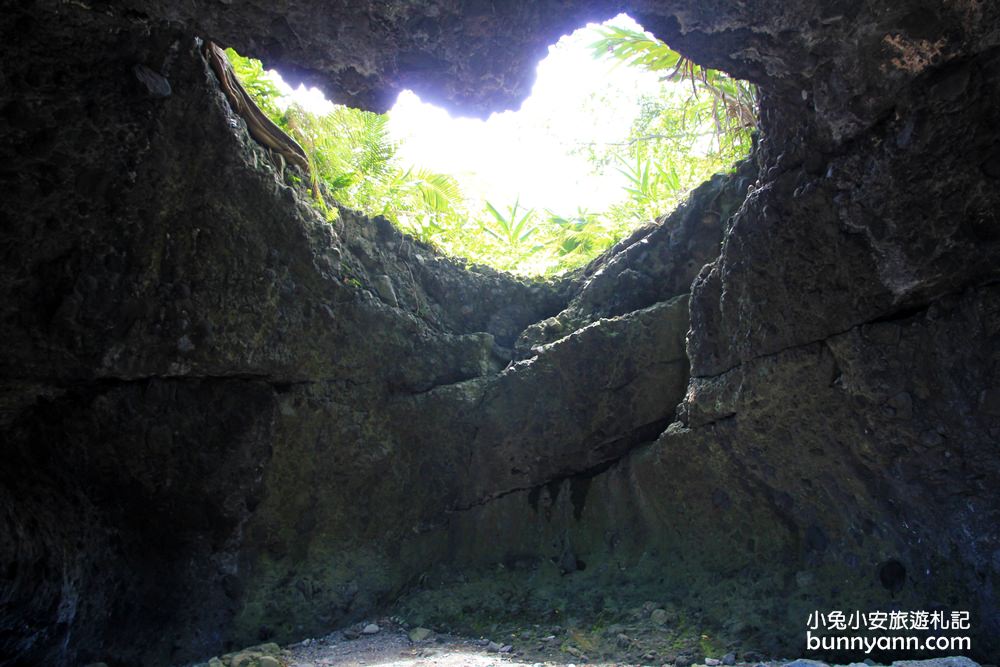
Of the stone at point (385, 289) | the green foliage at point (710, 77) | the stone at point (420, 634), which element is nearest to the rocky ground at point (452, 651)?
the stone at point (420, 634)

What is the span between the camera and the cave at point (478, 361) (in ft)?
8.68

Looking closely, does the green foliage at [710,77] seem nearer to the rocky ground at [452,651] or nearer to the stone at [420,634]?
the rocky ground at [452,651]

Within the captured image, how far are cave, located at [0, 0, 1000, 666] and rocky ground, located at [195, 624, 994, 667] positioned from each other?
13cm

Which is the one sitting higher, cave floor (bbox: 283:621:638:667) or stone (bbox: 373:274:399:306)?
stone (bbox: 373:274:399:306)

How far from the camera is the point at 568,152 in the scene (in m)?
6.63

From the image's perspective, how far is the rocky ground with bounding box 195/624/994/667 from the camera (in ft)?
11.8

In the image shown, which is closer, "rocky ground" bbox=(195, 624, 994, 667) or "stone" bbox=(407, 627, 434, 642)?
"rocky ground" bbox=(195, 624, 994, 667)

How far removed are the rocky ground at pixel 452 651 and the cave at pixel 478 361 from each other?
13 cm

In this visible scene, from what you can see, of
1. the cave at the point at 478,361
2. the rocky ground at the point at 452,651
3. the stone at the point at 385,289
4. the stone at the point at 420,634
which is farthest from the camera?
the stone at the point at 385,289

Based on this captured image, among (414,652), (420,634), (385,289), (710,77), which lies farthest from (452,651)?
(710,77)

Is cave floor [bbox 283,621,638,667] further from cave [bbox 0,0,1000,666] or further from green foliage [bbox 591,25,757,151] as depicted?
green foliage [bbox 591,25,757,151]

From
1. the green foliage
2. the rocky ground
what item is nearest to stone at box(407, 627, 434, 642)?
the rocky ground

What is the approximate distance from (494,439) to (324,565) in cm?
161

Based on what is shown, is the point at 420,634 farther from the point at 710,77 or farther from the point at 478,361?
the point at 710,77
